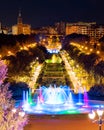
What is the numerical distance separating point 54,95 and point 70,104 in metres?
1.88

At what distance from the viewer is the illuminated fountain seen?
18.8 meters

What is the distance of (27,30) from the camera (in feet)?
611

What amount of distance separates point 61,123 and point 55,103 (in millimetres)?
4126

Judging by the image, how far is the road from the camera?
15.6 m

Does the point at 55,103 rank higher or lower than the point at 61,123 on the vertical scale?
higher

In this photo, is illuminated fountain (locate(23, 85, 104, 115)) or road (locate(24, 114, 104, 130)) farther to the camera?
illuminated fountain (locate(23, 85, 104, 115))

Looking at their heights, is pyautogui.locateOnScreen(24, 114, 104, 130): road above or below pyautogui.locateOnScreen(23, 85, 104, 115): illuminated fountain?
below

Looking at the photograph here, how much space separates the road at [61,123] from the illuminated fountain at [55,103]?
999 millimetres

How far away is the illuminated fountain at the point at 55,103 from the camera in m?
18.8

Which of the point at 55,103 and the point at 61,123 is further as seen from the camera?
the point at 55,103

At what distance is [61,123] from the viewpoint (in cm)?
1627

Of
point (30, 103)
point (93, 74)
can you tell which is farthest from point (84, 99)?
point (93, 74)

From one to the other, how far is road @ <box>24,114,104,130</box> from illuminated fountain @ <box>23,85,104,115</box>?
1.00 m

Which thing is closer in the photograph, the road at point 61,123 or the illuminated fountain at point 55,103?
the road at point 61,123
